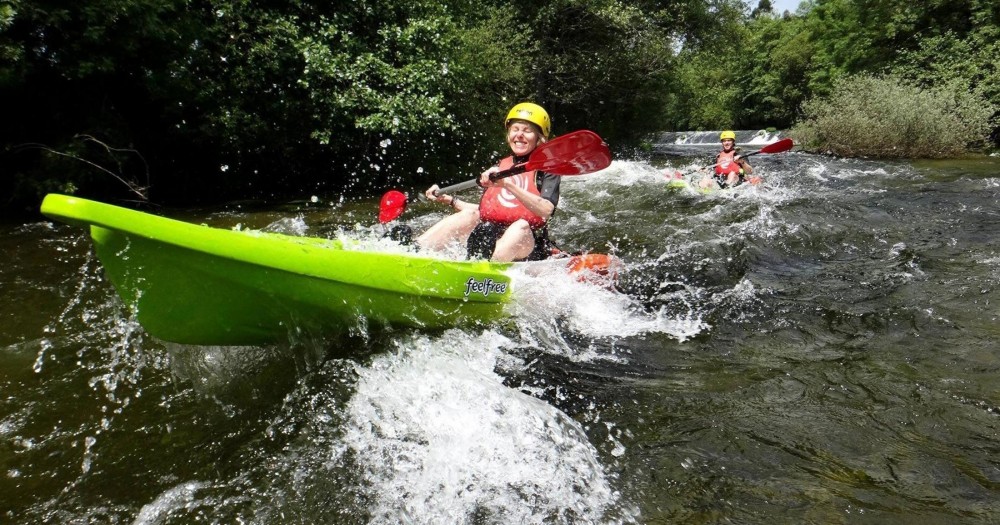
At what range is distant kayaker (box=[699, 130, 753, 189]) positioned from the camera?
9281mm

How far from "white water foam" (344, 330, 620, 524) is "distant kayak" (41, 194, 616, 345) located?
0.38 metres

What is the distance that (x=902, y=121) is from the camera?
540 inches

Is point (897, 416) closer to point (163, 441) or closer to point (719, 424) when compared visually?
point (719, 424)

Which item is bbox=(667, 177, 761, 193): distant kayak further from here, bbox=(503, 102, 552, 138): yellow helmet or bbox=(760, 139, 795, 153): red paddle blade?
bbox=(503, 102, 552, 138): yellow helmet

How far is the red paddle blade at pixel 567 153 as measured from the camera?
12.7 feet

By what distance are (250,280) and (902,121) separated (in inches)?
633

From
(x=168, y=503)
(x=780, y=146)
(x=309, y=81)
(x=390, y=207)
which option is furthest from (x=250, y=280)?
(x=780, y=146)

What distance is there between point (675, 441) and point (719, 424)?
0.84 feet

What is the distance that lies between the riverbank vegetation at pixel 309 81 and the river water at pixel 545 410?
2.19 metres

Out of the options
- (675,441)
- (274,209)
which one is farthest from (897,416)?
(274,209)

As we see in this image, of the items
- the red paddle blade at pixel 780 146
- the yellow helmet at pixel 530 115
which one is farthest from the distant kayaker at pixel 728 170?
the yellow helmet at pixel 530 115

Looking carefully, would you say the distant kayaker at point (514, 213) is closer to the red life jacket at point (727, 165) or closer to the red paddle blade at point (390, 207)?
the red paddle blade at point (390, 207)

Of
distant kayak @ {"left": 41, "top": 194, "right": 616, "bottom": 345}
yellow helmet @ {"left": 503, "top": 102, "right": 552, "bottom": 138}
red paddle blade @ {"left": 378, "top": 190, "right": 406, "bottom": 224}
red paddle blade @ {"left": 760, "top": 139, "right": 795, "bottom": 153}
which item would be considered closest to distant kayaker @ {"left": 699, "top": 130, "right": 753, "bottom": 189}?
red paddle blade @ {"left": 760, "top": 139, "right": 795, "bottom": 153}

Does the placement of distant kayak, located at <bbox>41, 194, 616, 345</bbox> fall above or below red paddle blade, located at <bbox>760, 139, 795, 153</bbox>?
below
